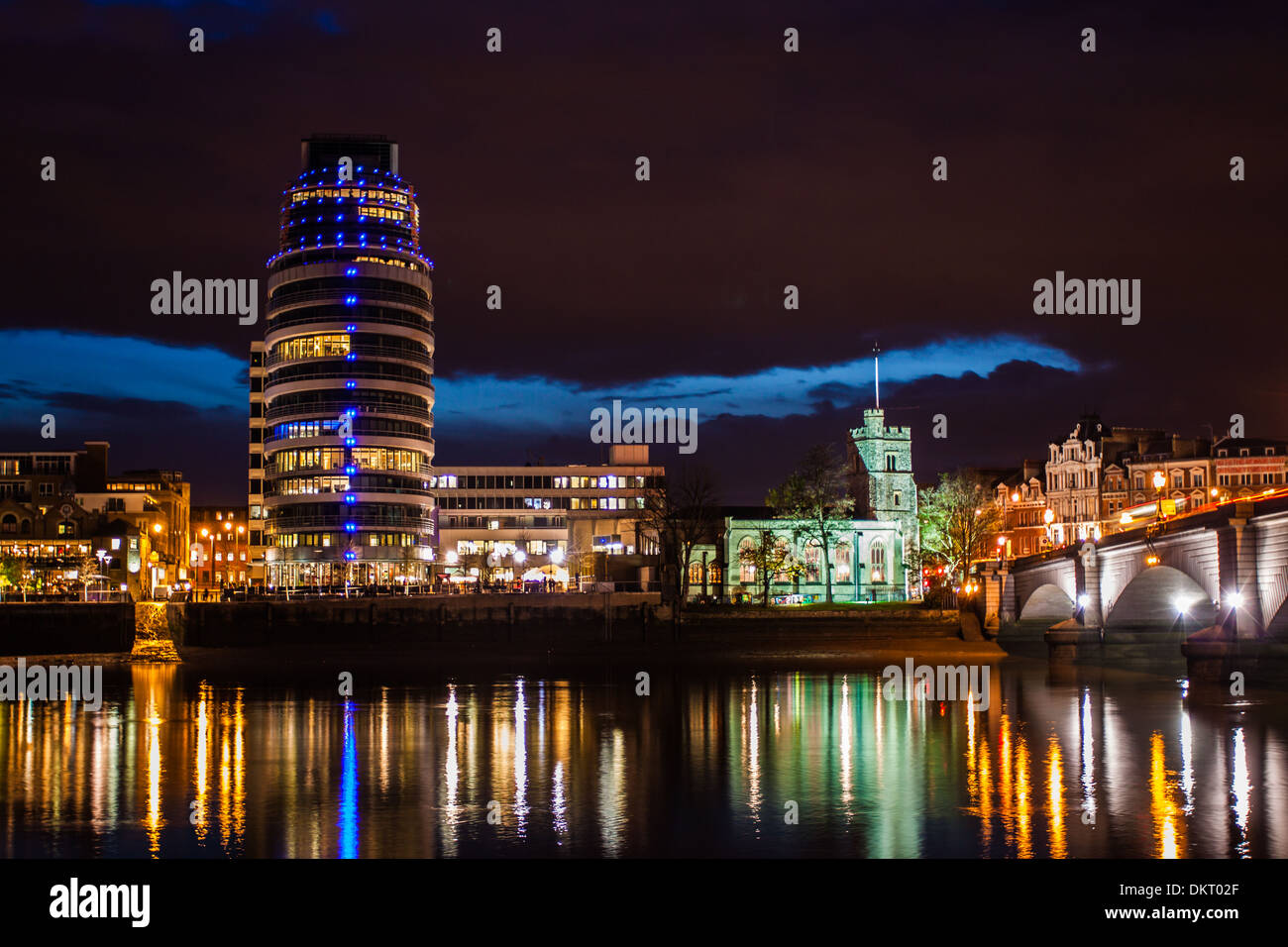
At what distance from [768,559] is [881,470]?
35.3 metres

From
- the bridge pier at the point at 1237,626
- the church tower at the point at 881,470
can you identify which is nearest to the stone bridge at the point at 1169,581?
the bridge pier at the point at 1237,626

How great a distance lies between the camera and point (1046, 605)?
114 metres

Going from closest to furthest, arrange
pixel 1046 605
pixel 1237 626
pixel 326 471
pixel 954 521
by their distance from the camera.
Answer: pixel 1237 626 → pixel 1046 605 → pixel 954 521 → pixel 326 471

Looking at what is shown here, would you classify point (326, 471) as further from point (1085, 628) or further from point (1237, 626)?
point (1237, 626)

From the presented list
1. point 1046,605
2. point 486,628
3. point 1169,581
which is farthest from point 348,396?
point 1169,581

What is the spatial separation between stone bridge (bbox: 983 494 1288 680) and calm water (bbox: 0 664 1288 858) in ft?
17.2

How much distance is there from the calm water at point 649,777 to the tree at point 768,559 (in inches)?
3145

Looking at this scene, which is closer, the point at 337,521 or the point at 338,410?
the point at 338,410

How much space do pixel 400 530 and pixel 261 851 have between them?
137 meters

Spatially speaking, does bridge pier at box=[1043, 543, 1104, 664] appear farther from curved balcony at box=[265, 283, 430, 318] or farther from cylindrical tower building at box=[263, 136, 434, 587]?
curved balcony at box=[265, 283, 430, 318]

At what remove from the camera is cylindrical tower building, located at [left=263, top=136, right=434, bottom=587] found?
162 meters

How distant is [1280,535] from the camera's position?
62000 millimetres

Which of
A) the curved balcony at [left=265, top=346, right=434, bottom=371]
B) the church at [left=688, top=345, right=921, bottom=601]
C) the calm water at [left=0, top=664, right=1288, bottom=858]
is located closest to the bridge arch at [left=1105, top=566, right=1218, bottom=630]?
the calm water at [left=0, top=664, right=1288, bottom=858]
